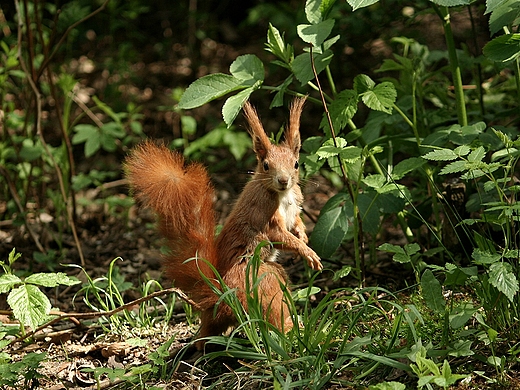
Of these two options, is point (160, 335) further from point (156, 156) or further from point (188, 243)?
point (156, 156)

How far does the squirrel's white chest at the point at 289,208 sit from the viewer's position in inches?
120

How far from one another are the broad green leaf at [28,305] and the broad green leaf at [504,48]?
194cm

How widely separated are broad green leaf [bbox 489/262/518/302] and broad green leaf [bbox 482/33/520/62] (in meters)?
0.83

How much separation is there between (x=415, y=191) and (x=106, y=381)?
1.94m

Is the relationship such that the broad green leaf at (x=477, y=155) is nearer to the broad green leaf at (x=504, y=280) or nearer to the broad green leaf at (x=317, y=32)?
the broad green leaf at (x=504, y=280)

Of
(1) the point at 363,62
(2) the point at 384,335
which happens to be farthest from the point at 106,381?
(1) the point at 363,62

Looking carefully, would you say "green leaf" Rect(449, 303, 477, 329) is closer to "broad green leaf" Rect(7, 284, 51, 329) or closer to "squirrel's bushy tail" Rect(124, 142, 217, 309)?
"squirrel's bushy tail" Rect(124, 142, 217, 309)

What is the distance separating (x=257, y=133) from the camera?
119 inches

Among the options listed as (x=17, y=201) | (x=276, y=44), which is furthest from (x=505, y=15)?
(x=17, y=201)

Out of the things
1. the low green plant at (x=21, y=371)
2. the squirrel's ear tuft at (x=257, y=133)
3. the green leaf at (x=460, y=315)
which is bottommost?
the green leaf at (x=460, y=315)

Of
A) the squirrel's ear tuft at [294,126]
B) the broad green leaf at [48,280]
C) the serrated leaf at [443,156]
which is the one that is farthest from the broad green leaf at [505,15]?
the broad green leaf at [48,280]

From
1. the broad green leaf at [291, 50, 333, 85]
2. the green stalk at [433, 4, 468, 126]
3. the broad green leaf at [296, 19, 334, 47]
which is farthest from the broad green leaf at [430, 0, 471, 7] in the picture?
the green stalk at [433, 4, 468, 126]

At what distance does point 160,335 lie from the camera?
3.21m

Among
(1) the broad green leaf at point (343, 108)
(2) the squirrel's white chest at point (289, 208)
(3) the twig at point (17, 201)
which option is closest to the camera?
(1) the broad green leaf at point (343, 108)
